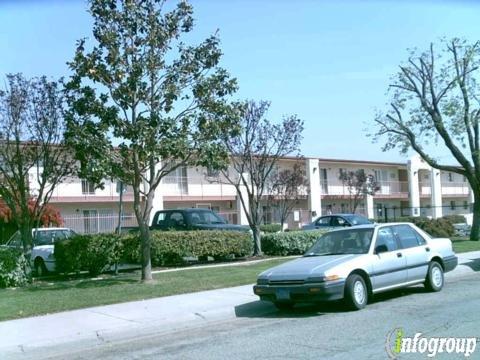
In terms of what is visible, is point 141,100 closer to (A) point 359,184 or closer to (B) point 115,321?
(B) point 115,321

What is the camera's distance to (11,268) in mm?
15086

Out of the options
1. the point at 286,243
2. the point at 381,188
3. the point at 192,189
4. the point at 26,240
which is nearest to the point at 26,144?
the point at 26,240

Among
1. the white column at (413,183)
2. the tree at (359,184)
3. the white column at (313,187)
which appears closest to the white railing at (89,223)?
the tree at (359,184)

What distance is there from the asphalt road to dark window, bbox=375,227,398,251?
40.7 inches

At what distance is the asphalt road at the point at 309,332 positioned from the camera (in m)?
7.83

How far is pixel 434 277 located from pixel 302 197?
105ft

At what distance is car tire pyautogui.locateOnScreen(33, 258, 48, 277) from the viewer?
→ 18.9 meters

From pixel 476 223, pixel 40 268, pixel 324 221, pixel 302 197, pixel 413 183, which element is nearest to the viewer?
pixel 40 268

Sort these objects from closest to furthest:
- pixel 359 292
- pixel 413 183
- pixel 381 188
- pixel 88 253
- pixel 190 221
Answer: pixel 359 292 → pixel 88 253 → pixel 190 221 → pixel 381 188 → pixel 413 183

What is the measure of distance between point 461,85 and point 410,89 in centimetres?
228

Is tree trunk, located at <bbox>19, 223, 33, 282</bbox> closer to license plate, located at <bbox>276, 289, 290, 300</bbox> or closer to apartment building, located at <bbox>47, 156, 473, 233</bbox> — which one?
license plate, located at <bbox>276, 289, 290, 300</bbox>

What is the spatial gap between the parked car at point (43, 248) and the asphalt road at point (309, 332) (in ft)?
29.7

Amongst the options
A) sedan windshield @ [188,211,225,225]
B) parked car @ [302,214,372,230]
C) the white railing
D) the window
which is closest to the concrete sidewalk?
sedan windshield @ [188,211,225,225]

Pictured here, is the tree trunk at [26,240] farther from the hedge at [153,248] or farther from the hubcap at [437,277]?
the hubcap at [437,277]
